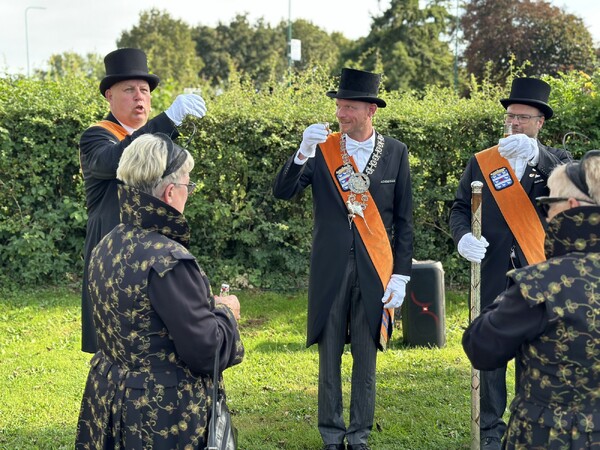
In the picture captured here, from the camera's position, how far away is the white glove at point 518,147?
13.1 feet

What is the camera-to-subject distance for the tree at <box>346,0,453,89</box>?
35.4m

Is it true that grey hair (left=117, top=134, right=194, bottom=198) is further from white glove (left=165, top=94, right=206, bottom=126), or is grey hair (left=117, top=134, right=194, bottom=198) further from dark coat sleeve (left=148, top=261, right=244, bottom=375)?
white glove (left=165, top=94, right=206, bottom=126)

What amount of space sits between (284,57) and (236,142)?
42.3 meters

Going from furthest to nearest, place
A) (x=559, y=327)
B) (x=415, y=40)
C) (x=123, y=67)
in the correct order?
(x=415, y=40), (x=123, y=67), (x=559, y=327)

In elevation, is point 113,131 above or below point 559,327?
above

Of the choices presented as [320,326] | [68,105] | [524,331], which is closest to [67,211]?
[68,105]

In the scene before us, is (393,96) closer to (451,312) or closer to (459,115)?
(459,115)

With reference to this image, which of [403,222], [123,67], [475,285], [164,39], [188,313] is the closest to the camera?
[188,313]

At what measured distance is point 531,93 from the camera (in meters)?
4.27

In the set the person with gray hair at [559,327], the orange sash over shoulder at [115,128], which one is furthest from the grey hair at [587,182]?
the orange sash over shoulder at [115,128]

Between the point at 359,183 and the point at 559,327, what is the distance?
2111mm

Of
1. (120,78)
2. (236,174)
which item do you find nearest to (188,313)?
(120,78)

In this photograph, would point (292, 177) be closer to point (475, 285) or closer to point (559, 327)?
point (475, 285)

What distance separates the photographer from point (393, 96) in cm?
976
